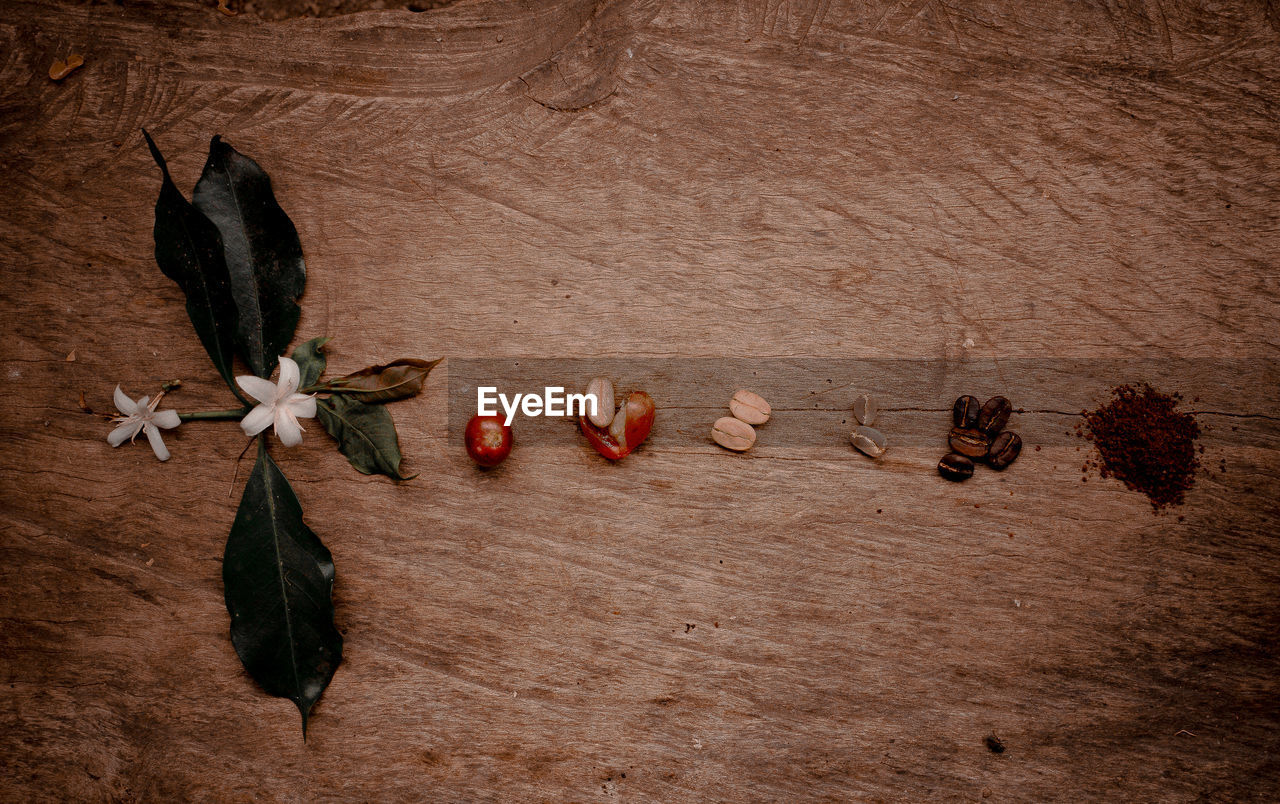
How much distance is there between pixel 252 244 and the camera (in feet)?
5.03

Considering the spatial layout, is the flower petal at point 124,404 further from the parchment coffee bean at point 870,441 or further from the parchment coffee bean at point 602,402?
the parchment coffee bean at point 870,441

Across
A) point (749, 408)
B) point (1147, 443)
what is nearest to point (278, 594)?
point (749, 408)

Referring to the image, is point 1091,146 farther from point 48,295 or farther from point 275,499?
point 48,295

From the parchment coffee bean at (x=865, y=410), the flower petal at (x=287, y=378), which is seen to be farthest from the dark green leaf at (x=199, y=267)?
the parchment coffee bean at (x=865, y=410)

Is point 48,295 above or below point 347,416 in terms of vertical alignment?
above

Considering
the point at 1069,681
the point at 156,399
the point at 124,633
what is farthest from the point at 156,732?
the point at 1069,681

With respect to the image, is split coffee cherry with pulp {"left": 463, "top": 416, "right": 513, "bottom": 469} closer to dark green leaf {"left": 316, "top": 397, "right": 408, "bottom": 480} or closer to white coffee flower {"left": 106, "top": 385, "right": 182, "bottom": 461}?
dark green leaf {"left": 316, "top": 397, "right": 408, "bottom": 480}

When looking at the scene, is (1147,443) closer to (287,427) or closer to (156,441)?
(287,427)

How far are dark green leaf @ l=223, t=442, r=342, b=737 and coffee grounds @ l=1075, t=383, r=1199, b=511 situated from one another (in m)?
1.89

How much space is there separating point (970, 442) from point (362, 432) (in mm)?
1477

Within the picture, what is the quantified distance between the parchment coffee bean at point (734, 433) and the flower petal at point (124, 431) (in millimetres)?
1407

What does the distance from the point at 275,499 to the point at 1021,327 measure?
1.87m

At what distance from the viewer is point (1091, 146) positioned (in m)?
1.65

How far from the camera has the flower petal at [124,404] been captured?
1541mm
